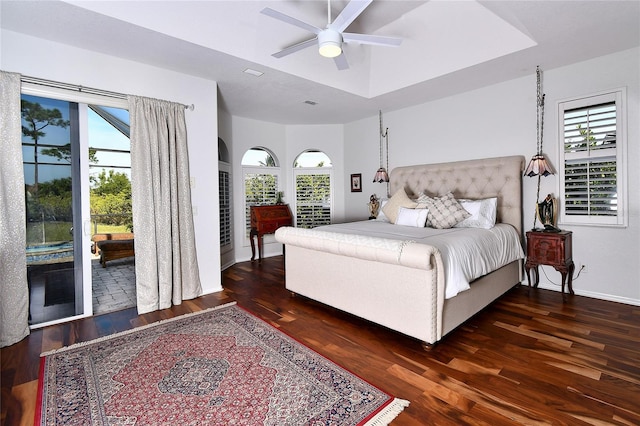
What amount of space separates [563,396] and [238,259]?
5.03 m

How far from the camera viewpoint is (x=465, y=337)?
8.73 ft

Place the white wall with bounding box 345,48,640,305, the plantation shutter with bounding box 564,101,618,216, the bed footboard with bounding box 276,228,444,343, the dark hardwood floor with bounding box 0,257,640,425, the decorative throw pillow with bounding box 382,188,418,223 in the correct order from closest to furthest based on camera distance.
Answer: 1. the dark hardwood floor with bounding box 0,257,640,425
2. the bed footboard with bounding box 276,228,444,343
3. the white wall with bounding box 345,48,640,305
4. the plantation shutter with bounding box 564,101,618,216
5. the decorative throw pillow with bounding box 382,188,418,223

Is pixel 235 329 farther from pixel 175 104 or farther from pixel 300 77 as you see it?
pixel 300 77

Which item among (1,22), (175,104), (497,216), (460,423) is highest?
(1,22)

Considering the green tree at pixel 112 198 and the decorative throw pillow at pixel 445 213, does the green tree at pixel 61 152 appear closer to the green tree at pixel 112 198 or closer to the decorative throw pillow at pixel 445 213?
the green tree at pixel 112 198

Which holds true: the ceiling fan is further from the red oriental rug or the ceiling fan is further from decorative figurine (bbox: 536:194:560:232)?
decorative figurine (bbox: 536:194:560:232)

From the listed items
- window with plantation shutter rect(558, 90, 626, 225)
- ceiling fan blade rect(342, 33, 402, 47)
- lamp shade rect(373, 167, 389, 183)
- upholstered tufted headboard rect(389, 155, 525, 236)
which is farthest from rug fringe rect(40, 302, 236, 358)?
window with plantation shutter rect(558, 90, 626, 225)

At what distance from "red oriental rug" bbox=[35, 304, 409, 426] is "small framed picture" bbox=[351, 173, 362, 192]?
3962mm

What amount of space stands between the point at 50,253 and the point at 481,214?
481cm

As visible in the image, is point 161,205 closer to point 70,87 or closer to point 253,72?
point 70,87

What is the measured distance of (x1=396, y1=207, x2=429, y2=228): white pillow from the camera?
4020 millimetres

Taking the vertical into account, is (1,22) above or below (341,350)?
above

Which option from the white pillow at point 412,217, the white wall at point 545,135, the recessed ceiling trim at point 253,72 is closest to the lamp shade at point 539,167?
the white wall at point 545,135

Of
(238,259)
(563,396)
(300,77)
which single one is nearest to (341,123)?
(300,77)
